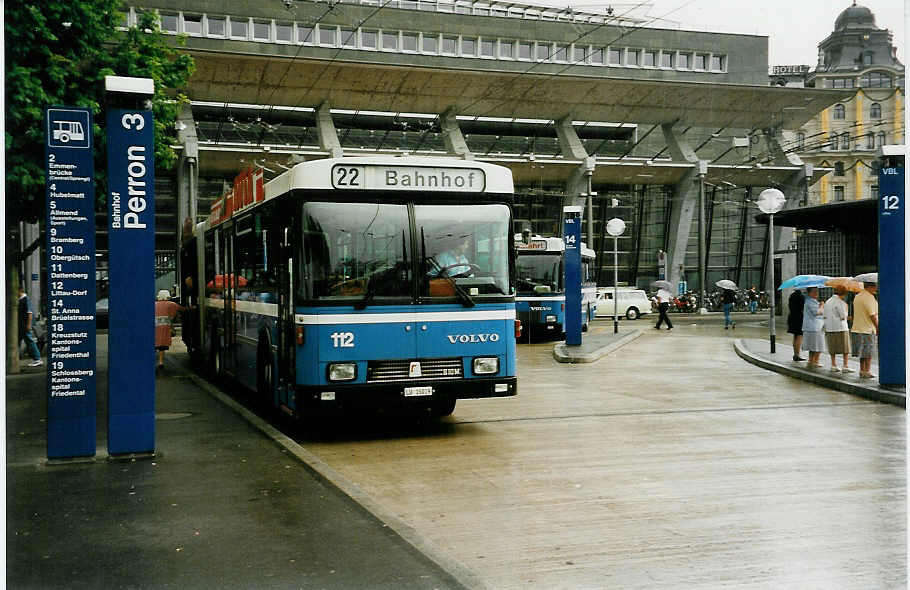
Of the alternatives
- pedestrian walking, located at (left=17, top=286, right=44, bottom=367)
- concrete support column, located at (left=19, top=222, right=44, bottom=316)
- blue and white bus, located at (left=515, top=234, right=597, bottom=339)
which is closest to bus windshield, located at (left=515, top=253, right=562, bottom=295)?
blue and white bus, located at (left=515, top=234, right=597, bottom=339)

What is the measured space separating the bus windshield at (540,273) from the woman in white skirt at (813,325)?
10.9 metres

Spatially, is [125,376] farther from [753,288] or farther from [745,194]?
[745,194]

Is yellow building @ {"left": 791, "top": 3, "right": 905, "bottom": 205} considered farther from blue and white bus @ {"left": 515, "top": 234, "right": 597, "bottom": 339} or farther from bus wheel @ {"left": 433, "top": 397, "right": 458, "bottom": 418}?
blue and white bus @ {"left": 515, "top": 234, "right": 597, "bottom": 339}

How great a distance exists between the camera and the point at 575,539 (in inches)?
255

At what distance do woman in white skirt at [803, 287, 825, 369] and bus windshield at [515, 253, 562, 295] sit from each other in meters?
10.9

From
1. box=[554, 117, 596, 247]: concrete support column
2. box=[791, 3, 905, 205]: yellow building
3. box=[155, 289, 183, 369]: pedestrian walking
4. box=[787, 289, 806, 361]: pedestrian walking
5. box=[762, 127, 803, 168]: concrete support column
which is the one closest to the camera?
box=[791, 3, 905, 205]: yellow building

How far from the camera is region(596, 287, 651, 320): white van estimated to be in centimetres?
4638

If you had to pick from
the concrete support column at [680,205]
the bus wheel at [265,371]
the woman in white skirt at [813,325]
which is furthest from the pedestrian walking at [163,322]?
the concrete support column at [680,205]

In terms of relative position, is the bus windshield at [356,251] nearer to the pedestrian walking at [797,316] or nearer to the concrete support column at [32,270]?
the pedestrian walking at [797,316]

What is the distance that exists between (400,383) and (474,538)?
3.85 metres

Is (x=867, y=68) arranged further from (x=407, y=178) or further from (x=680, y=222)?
(x=680, y=222)

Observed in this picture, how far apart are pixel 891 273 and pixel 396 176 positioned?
27.5 feet

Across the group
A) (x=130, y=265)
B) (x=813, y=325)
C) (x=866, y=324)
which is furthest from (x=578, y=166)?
(x=130, y=265)

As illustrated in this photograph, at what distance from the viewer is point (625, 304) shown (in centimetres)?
4712
